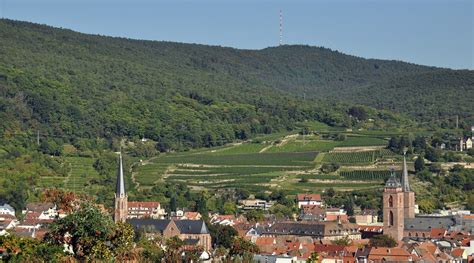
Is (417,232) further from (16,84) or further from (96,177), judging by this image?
(16,84)

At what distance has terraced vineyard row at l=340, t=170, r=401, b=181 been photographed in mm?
88750

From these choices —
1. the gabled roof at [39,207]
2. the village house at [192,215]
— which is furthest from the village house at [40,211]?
the village house at [192,215]

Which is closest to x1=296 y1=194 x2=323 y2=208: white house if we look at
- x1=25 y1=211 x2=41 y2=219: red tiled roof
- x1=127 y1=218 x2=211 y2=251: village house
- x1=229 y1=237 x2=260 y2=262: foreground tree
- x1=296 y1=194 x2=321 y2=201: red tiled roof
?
x1=296 y1=194 x2=321 y2=201: red tiled roof

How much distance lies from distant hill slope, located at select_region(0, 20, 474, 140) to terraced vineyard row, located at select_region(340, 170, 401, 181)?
71.1 feet

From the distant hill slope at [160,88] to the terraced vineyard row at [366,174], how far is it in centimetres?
2166

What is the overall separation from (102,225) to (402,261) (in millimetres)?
21669

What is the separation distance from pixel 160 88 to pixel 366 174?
43751 millimetres

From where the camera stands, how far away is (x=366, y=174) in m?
89.9

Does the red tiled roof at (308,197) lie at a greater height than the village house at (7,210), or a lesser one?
greater

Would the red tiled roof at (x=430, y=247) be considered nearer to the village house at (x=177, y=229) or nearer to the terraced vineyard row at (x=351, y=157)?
the village house at (x=177, y=229)

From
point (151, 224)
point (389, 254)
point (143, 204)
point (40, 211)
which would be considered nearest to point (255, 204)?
point (143, 204)

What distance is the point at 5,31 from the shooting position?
133000 millimetres

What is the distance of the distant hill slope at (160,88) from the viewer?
10875 cm

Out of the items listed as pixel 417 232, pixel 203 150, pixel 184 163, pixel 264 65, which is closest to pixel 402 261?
pixel 417 232
